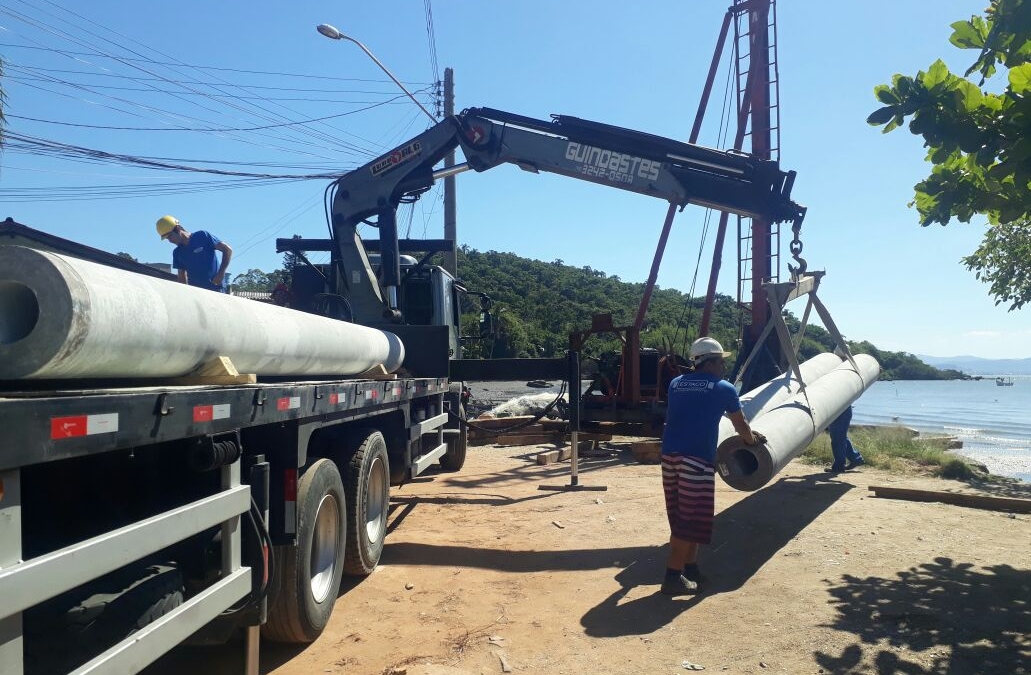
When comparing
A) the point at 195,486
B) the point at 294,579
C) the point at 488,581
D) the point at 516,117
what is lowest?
the point at 488,581

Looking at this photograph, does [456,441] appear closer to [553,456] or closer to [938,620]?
[553,456]

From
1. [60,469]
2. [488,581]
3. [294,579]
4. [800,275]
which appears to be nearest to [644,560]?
[488,581]

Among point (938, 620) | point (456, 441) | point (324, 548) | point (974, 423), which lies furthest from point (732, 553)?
point (974, 423)

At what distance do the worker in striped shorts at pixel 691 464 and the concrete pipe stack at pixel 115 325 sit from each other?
291 centimetres

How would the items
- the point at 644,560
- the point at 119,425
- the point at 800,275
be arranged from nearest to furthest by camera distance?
1. the point at 119,425
2. the point at 644,560
3. the point at 800,275

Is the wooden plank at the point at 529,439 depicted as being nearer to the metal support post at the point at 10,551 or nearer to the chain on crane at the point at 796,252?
the chain on crane at the point at 796,252

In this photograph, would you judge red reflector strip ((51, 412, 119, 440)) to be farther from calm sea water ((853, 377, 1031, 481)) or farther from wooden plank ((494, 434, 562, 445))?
calm sea water ((853, 377, 1031, 481))

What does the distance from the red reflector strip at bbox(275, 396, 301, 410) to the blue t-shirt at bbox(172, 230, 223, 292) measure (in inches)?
104

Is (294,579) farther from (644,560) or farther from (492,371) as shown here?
(492,371)

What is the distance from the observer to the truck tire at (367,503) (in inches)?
207

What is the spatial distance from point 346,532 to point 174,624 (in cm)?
240

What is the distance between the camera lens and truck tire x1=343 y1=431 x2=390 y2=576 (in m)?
5.26

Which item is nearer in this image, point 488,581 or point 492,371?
point 488,581

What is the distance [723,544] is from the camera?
660cm
